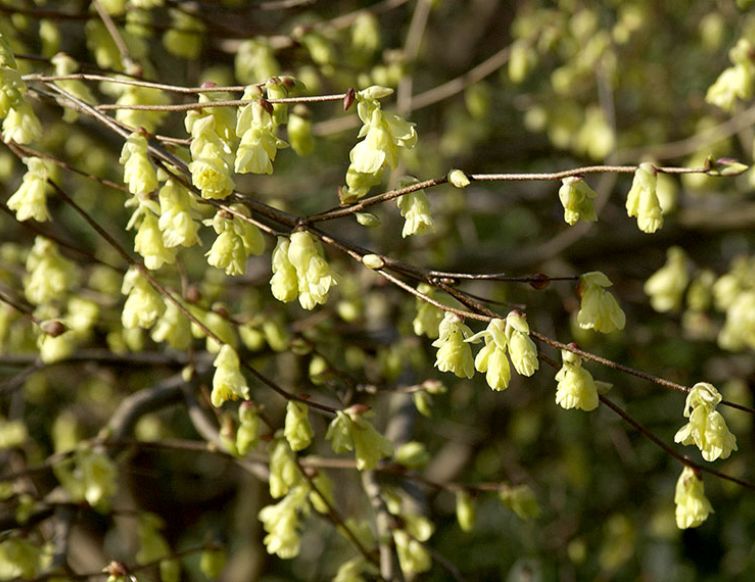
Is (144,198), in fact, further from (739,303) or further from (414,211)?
(739,303)

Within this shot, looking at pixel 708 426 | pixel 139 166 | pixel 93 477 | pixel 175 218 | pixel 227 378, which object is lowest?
pixel 93 477

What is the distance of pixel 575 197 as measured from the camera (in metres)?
1.91

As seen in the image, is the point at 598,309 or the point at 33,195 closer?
the point at 598,309

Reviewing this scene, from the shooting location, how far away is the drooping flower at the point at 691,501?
208 centimetres

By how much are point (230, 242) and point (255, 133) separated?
243 millimetres

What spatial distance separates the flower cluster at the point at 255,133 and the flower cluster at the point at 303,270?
0.53 feet

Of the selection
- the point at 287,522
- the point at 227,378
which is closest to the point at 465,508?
the point at 287,522

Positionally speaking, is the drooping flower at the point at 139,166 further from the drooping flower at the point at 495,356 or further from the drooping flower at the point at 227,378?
the drooping flower at the point at 495,356

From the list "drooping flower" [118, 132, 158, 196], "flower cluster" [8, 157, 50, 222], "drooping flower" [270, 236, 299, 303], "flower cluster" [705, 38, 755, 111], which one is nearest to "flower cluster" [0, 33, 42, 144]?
"flower cluster" [8, 157, 50, 222]

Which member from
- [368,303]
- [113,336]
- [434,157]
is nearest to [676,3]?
[434,157]

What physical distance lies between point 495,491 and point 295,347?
794 millimetres

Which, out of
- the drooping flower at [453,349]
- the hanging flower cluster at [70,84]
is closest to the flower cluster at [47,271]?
the hanging flower cluster at [70,84]

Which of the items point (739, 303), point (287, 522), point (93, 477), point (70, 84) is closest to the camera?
point (70, 84)

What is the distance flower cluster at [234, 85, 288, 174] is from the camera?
1781 millimetres
